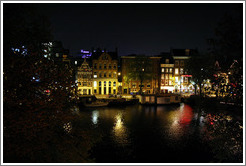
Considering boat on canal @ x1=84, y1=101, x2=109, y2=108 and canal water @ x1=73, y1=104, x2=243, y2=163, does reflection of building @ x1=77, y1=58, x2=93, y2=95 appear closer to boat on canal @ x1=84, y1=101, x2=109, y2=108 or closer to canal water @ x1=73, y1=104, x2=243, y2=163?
boat on canal @ x1=84, y1=101, x2=109, y2=108

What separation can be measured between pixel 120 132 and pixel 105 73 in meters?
36.0

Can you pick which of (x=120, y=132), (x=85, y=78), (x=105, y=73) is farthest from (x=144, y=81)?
(x=120, y=132)

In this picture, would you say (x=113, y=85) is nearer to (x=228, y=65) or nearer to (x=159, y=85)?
(x=159, y=85)

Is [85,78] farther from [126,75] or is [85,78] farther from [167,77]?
[167,77]

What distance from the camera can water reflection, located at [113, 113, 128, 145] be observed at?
66.3 feet

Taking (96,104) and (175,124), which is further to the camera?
(96,104)

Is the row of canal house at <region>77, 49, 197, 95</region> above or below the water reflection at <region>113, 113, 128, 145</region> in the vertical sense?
above

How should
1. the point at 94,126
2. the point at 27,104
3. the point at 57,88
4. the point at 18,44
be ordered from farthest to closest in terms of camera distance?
the point at 94,126 < the point at 57,88 < the point at 18,44 < the point at 27,104

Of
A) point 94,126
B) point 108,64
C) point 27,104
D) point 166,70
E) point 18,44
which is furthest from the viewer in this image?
point 166,70

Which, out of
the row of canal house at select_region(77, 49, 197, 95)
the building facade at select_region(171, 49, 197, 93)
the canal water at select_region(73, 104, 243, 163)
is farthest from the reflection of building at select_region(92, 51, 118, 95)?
the canal water at select_region(73, 104, 243, 163)

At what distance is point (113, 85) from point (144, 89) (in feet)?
33.2

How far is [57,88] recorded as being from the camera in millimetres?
9383

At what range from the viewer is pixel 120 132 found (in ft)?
74.9

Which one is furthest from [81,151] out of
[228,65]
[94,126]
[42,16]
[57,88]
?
[94,126]
